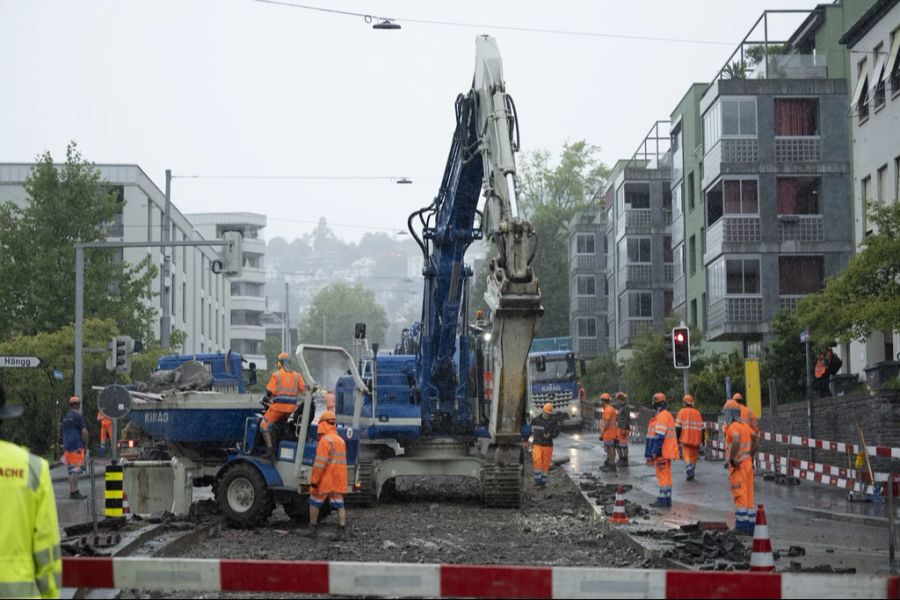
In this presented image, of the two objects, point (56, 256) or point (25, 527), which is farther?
point (56, 256)

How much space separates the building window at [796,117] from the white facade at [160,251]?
939 inches

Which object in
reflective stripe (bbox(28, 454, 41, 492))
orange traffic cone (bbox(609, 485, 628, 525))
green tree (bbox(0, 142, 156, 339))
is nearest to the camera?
reflective stripe (bbox(28, 454, 41, 492))

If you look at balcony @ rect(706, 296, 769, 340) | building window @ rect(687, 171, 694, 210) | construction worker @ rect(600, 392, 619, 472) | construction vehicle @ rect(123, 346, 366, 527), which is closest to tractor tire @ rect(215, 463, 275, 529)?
construction vehicle @ rect(123, 346, 366, 527)

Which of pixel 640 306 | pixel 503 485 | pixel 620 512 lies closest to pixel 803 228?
pixel 640 306

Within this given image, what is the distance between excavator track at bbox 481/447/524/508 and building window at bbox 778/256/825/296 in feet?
101

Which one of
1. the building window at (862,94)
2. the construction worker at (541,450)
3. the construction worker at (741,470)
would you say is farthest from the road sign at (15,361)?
the building window at (862,94)

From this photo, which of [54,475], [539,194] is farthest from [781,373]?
[539,194]

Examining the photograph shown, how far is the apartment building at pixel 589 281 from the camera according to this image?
91.8 metres

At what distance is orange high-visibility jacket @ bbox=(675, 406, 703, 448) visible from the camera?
2544cm

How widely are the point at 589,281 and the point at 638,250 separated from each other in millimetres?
15794

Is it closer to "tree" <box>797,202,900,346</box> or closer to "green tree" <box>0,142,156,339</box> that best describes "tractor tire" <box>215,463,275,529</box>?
"tree" <box>797,202,900,346</box>

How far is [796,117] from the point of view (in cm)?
5091

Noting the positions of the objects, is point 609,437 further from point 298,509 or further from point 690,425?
point 298,509

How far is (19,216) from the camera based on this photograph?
4872cm
